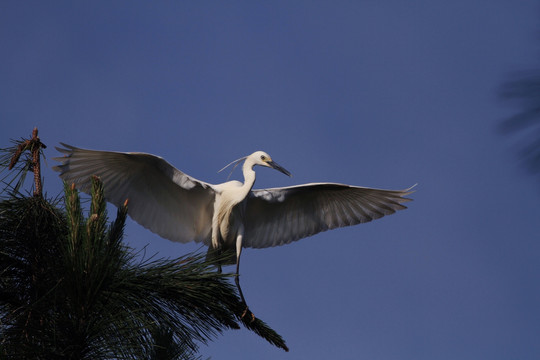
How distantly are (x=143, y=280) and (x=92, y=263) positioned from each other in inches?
14.5

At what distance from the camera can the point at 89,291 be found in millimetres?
2789

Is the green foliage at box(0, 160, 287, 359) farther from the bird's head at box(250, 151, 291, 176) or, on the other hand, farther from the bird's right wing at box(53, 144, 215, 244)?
the bird's head at box(250, 151, 291, 176)

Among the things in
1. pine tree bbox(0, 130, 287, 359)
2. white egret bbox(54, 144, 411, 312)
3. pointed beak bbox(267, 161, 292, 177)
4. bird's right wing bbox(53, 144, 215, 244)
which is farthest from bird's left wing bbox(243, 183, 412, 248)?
pine tree bbox(0, 130, 287, 359)

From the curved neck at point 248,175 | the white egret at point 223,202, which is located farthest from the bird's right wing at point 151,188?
the curved neck at point 248,175

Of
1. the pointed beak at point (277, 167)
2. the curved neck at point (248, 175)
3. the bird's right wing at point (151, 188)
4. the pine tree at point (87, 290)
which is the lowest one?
the pine tree at point (87, 290)

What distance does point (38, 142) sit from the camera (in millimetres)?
3740

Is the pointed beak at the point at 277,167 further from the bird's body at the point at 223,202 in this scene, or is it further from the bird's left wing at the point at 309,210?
the bird's left wing at the point at 309,210

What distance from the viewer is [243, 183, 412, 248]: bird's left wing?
7141 mm

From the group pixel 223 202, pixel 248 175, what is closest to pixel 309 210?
pixel 248 175

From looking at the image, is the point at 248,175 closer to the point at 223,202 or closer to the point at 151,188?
the point at 223,202

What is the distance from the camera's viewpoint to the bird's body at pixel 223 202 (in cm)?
642

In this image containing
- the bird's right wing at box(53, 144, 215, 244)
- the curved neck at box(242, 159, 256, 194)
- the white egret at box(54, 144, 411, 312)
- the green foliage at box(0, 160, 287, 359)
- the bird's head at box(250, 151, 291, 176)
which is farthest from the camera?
the bird's head at box(250, 151, 291, 176)

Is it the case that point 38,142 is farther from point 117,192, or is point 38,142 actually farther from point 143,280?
point 117,192

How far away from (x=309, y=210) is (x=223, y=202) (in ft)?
3.69
